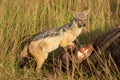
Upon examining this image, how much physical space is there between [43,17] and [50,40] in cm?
103

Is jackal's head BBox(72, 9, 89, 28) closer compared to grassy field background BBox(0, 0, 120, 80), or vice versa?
jackal's head BBox(72, 9, 89, 28)

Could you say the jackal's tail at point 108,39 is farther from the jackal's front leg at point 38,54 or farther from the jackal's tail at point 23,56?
the jackal's tail at point 23,56

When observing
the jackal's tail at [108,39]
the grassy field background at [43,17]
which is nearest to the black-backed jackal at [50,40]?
the grassy field background at [43,17]

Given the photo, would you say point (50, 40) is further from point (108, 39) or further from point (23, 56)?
point (108, 39)

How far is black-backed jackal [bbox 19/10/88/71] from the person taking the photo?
4793mm

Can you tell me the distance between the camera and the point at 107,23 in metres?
5.90

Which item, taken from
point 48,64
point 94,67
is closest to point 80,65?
point 94,67

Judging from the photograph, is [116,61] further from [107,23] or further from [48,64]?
[107,23]

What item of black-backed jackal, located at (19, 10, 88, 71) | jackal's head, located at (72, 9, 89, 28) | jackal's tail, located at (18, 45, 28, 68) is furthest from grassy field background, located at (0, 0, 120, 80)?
jackal's head, located at (72, 9, 89, 28)

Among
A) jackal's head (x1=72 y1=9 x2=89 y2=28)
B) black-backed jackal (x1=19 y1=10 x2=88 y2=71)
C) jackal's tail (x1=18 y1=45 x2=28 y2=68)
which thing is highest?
jackal's head (x1=72 y1=9 x2=89 y2=28)

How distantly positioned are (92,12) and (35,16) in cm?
84

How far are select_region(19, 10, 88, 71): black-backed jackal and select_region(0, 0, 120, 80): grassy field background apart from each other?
23 centimetres

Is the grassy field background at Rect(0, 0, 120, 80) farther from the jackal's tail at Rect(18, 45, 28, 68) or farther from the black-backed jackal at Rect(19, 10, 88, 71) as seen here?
the black-backed jackal at Rect(19, 10, 88, 71)

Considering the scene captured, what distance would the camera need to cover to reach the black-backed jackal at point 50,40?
15.7 ft
